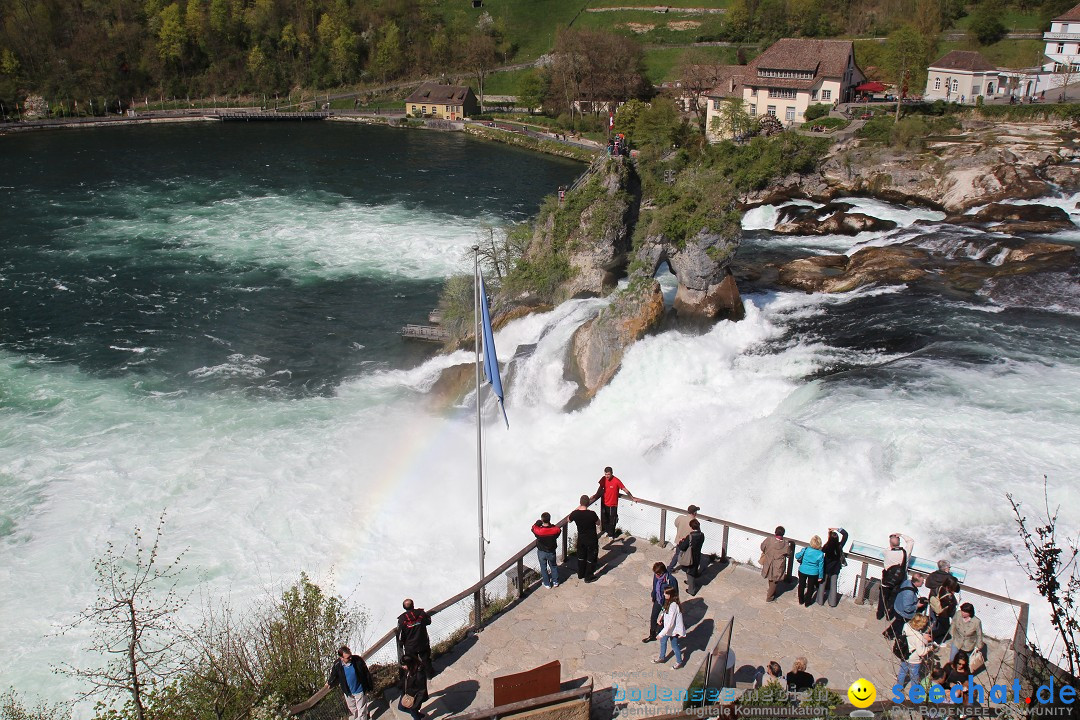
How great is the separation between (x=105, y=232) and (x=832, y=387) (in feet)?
171

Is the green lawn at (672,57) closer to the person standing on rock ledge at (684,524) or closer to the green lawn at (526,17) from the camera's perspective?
the green lawn at (526,17)

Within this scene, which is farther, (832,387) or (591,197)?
(591,197)

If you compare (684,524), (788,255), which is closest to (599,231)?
(788,255)

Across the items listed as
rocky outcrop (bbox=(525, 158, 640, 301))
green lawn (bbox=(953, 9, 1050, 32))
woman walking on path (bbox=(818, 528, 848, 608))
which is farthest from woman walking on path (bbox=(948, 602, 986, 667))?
green lawn (bbox=(953, 9, 1050, 32))

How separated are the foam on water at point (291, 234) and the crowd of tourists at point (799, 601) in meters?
34.4

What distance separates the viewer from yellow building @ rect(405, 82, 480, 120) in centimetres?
11375

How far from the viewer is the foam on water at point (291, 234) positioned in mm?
52969

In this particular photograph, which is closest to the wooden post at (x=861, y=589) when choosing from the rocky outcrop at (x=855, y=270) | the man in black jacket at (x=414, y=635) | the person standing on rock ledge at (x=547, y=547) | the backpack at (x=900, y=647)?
the backpack at (x=900, y=647)

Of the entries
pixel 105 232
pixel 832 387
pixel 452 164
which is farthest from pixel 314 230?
pixel 832 387

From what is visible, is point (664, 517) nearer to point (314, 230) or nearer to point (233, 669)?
point (233, 669)

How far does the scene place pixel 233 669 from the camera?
15141 mm

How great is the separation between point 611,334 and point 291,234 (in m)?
34.6

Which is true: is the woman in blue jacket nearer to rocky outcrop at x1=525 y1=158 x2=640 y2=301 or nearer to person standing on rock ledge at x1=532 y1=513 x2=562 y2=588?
person standing on rock ledge at x1=532 y1=513 x2=562 y2=588

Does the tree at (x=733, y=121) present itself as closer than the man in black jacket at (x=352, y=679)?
No
